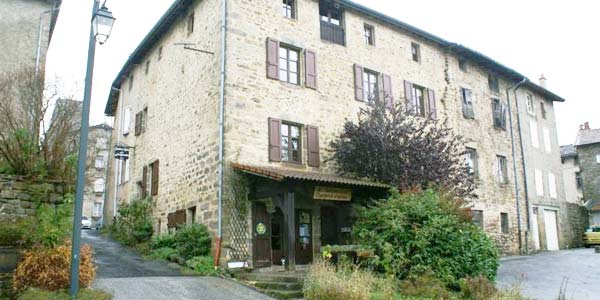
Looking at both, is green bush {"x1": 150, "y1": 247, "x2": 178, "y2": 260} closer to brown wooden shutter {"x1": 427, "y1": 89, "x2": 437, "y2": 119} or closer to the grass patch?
the grass patch

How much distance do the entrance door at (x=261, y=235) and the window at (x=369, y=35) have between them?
7.45m

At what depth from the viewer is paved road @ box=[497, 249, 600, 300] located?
1014 cm

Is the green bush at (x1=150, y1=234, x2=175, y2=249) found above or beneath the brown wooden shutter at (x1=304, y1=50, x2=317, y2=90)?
beneath

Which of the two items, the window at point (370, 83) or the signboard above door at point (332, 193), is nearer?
the signboard above door at point (332, 193)

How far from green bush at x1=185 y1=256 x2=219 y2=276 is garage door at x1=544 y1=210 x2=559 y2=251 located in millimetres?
17837

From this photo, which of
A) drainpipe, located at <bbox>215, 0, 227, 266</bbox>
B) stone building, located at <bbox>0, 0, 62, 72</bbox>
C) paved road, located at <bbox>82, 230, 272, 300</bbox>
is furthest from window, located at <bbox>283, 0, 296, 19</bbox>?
stone building, located at <bbox>0, 0, 62, 72</bbox>

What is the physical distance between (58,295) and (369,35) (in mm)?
13140

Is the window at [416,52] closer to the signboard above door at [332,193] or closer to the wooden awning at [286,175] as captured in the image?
the wooden awning at [286,175]

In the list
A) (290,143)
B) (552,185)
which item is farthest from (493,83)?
(290,143)

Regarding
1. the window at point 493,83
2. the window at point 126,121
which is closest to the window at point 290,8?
the window at point 126,121

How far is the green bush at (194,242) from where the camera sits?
12.5 m

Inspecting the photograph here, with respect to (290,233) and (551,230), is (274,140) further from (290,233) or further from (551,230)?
(551,230)

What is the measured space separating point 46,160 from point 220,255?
443 centimetres

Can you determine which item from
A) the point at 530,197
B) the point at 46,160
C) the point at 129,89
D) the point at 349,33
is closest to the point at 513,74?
the point at 530,197
